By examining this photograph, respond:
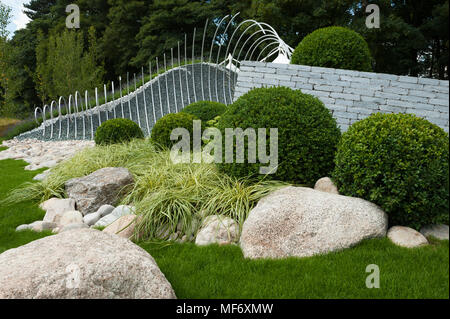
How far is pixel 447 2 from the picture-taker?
981 millimetres

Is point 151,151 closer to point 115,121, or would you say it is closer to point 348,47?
point 115,121

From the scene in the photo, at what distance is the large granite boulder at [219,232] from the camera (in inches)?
136

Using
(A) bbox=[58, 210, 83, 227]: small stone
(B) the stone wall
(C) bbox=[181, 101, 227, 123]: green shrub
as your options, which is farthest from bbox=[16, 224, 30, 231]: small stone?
(B) the stone wall

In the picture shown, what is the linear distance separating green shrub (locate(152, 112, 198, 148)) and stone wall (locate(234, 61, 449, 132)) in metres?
1.60

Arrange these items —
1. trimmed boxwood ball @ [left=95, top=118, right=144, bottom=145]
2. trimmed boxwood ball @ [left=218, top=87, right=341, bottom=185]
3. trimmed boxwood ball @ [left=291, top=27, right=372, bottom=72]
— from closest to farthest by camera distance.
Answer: trimmed boxwood ball @ [left=218, top=87, right=341, bottom=185] → trimmed boxwood ball @ [left=291, top=27, right=372, bottom=72] → trimmed boxwood ball @ [left=95, top=118, right=144, bottom=145]

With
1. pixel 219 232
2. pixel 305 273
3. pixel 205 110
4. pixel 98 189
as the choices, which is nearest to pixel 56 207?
pixel 98 189

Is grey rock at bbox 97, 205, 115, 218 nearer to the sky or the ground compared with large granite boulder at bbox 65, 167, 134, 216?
nearer to the ground

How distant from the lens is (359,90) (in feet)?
19.5

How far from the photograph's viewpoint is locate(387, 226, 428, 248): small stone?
2904 millimetres

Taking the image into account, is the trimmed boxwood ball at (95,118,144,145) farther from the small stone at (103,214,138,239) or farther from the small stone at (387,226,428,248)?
the small stone at (387,226,428,248)

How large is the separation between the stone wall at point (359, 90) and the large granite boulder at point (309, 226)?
3152 millimetres

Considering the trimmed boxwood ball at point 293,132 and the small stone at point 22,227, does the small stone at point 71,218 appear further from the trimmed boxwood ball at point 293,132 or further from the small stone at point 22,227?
the trimmed boxwood ball at point 293,132

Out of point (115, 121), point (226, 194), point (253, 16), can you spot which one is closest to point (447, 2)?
point (226, 194)

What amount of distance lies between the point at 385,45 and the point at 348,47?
13008 mm
